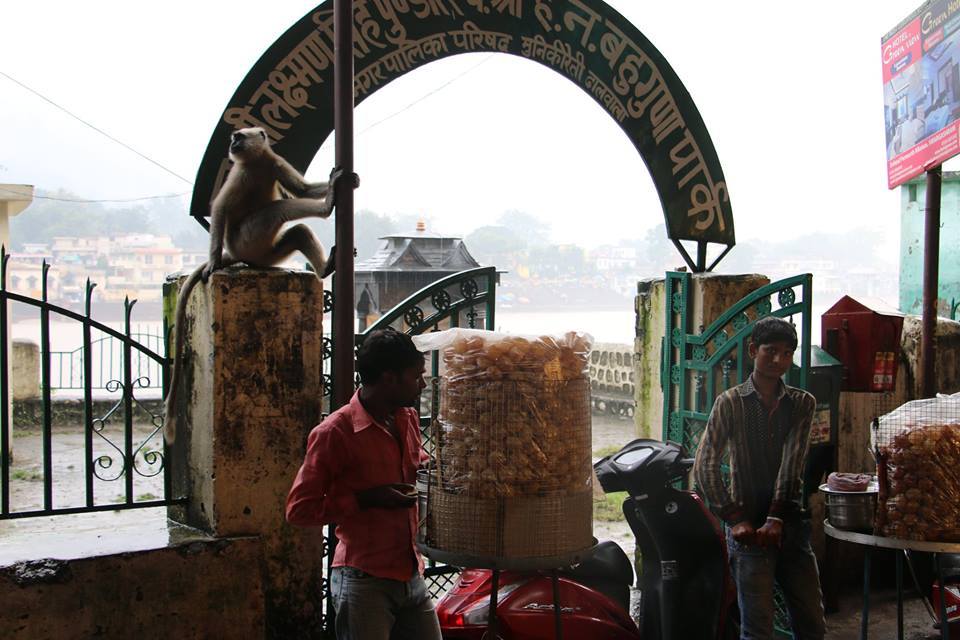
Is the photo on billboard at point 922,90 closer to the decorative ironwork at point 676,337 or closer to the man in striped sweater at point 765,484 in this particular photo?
the decorative ironwork at point 676,337

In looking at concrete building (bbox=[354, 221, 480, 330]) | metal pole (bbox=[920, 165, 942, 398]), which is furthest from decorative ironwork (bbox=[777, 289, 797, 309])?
concrete building (bbox=[354, 221, 480, 330])

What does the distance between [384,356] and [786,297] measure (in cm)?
261

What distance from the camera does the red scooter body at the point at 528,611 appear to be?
371 cm

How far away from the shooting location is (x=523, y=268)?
3903cm

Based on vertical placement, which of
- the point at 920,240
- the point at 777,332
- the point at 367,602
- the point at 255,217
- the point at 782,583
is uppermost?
the point at 920,240

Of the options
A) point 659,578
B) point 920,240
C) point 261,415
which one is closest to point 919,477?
point 659,578

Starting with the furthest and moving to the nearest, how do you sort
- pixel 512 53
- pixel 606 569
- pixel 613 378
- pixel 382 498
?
pixel 613 378
pixel 512 53
pixel 606 569
pixel 382 498

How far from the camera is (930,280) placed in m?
5.64

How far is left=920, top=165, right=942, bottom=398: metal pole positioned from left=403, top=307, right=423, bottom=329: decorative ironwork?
130 inches

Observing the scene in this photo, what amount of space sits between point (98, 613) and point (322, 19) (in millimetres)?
2754

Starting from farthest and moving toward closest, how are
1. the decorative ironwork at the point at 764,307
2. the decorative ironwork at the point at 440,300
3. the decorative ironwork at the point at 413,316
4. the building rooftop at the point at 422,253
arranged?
1. the building rooftop at the point at 422,253
2. the decorative ironwork at the point at 764,307
3. the decorative ironwork at the point at 440,300
4. the decorative ironwork at the point at 413,316

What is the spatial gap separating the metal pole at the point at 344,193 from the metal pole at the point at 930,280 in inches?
152

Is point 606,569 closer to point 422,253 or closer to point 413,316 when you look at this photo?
point 413,316

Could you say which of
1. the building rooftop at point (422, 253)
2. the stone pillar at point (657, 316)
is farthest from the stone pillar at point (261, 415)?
the building rooftop at point (422, 253)
